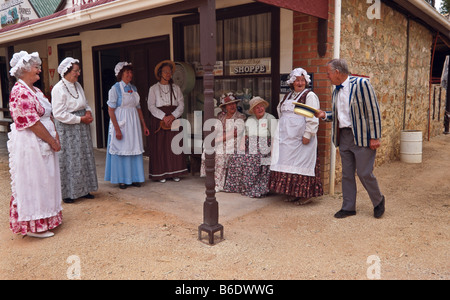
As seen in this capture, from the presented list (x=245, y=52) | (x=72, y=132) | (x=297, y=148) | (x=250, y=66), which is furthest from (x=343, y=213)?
(x=72, y=132)

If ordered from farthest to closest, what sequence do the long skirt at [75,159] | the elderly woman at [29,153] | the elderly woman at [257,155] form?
1. the elderly woman at [257,155]
2. the long skirt at [75,159]
3. the elderly woman at [29,153]

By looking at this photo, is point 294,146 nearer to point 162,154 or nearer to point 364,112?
point 364,112

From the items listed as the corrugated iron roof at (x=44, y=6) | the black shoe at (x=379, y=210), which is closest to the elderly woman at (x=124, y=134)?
the black shoe at (x=379, y=210)

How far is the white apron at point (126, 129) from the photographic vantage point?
521 centimetres

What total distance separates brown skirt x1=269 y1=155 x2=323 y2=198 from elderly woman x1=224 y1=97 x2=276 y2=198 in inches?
11.7

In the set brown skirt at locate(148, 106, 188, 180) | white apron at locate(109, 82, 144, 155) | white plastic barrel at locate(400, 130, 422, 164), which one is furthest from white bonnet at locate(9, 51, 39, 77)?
white plastic barrel at locate(400, 130, 422, 164)

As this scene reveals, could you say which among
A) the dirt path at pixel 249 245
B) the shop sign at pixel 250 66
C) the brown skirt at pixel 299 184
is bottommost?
the dirt path at pixel 249 245

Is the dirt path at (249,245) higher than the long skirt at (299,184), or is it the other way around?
the long skirt at (299,184)

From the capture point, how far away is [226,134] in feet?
16.4

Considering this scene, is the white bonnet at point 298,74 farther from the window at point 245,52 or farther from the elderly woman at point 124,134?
the elderly woman at point 124,134

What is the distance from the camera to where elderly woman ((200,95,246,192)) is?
495 centimetres

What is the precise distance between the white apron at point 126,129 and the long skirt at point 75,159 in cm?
48

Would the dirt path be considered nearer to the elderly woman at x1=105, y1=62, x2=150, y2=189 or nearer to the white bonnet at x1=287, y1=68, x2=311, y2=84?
the elderly woman at x1=105, y1=62, x2=150, y2=189
